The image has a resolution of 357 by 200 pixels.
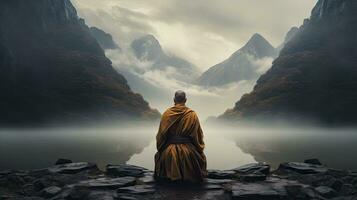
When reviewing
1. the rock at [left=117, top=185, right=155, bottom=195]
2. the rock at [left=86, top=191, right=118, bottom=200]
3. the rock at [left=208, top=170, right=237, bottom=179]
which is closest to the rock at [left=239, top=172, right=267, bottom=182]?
the rock at [left=208, top=170, right=237, bottom=179]

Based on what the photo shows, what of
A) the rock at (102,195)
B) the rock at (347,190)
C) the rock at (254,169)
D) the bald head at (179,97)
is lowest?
the rock at (102,195)

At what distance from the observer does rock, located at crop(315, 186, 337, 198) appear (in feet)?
39.2

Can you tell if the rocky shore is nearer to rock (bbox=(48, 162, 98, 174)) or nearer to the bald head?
rock (bbox=(48, 162, 98, 174))

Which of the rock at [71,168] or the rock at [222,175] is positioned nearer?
A: the rock at [222,175]

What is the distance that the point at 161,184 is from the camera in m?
12.7

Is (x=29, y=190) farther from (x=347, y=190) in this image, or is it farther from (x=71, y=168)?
(x=347, y=190)

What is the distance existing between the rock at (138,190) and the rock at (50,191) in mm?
1992

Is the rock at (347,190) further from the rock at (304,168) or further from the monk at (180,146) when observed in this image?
the monk at (180,146)

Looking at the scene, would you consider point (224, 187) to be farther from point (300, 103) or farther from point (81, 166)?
point (300, 103)

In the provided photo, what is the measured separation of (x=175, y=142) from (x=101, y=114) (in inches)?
7355

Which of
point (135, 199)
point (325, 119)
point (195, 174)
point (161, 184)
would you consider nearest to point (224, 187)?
point (195, 174)

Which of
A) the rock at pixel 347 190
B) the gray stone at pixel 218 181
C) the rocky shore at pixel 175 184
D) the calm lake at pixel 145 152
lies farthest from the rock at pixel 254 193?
the calm lake at pixel 145 152

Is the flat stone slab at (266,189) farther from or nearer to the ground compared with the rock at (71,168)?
nearer to the ground

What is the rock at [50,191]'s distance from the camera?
39.0 ft
